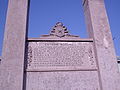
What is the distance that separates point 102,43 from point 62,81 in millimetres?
2830

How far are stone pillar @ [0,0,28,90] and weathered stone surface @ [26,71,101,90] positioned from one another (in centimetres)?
58

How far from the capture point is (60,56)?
808cm

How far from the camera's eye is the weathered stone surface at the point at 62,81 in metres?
7.25

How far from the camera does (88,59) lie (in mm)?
8219

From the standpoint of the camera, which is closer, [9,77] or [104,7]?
[9,77]

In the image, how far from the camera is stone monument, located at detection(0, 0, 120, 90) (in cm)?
728

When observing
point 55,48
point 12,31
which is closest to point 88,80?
point 55,48

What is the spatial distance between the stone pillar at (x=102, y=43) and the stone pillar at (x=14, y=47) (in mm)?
3548

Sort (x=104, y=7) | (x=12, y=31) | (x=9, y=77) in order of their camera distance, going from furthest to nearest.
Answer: (x=104, y=7) → (x=12, y=31) → (x=9, y=77)

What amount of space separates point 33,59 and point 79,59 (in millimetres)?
2218

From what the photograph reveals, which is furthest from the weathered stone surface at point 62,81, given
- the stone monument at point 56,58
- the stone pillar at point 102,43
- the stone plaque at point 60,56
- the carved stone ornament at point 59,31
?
the carved stone ornament at point 59,31

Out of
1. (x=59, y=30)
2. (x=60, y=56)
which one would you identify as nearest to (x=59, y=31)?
(x=59, y=30)

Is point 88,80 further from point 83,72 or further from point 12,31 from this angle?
point 12,31

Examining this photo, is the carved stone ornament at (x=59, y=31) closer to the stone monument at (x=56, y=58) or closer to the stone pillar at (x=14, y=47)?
the stone monument at (x=56, y=58)
